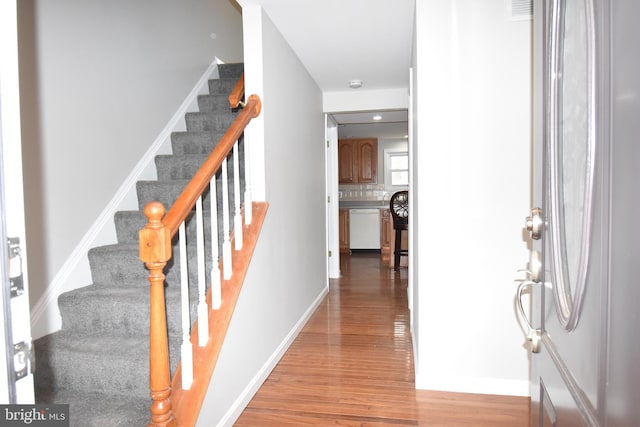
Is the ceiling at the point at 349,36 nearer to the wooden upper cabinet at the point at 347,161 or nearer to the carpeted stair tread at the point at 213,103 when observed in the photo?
the carpeted stair tread at the point at 213,103

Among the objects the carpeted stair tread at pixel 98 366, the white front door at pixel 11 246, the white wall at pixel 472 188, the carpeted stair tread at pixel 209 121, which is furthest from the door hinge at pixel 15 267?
the carpeted stair tread at pixel 209 121

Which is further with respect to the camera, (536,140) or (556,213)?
(536,140)

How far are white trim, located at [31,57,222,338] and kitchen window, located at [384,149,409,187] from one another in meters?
4.96

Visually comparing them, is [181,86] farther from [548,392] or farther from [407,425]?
[548,392]

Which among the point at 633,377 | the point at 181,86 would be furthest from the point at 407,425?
the point at 181,86

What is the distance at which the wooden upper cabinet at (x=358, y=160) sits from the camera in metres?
7.67

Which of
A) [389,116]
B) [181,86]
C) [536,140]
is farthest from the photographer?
[389,116]

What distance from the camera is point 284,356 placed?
2.77 metres

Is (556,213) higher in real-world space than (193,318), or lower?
higher

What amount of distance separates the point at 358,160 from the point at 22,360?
732 centimetres

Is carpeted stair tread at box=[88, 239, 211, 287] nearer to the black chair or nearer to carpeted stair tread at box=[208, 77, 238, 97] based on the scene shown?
carpeted stair tread at box=[208, 77, 238, 97]

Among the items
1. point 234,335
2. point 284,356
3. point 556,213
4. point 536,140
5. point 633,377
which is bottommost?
point 284,356

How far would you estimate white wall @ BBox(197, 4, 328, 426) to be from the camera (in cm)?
198

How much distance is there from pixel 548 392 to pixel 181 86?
11.1ft
